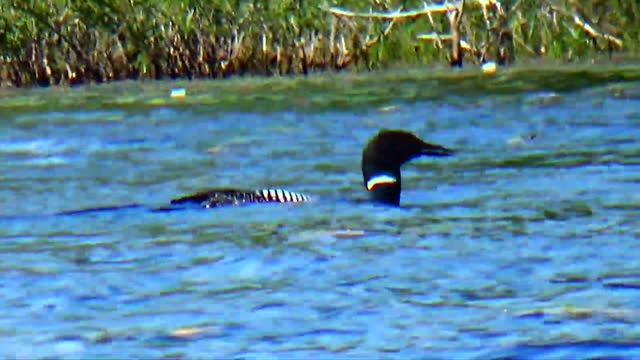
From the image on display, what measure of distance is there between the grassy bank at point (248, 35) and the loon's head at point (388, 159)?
13593 mm

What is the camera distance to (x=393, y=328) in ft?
24.4

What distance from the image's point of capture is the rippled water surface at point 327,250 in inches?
289

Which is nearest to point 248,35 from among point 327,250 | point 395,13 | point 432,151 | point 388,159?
point 395,13

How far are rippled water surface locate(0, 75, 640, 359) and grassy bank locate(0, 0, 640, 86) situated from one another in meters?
8.85

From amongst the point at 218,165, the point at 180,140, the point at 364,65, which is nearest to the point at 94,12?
the point at 364,65

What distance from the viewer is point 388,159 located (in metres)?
12.1

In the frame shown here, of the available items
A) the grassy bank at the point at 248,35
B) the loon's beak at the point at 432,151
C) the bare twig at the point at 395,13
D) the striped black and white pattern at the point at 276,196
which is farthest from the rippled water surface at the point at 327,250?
the grassy bank at the point at 248,35

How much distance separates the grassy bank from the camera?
2605cm

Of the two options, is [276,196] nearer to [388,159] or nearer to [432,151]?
[388,159]

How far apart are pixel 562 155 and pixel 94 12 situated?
41.6 feet

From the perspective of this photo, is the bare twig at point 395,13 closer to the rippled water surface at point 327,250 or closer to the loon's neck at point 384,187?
the rippled water surface at point 327,250

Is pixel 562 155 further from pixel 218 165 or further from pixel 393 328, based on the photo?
pixel 393 328

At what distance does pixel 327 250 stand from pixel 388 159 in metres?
2.56

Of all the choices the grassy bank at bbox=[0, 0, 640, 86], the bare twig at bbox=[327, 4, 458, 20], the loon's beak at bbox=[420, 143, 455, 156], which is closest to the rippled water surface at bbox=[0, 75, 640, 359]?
the loon's beak at bbox=[420, 143, 455, 156]
